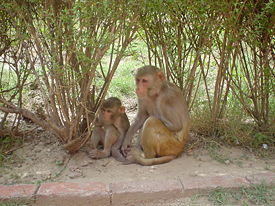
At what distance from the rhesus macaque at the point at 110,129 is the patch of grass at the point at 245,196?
5.03 feet

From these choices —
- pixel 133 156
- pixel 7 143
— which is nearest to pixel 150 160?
pixel 133 156

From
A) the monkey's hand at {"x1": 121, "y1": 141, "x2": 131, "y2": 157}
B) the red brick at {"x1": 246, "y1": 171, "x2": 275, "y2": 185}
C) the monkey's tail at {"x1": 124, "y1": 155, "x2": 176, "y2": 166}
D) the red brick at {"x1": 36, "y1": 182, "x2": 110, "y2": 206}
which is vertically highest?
the monkey's hand at {"x1": 121, "y1": 141, "x2": 131, "y2": 157}

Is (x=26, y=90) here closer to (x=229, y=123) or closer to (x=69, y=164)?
(x=69, y=164)

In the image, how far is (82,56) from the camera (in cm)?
400

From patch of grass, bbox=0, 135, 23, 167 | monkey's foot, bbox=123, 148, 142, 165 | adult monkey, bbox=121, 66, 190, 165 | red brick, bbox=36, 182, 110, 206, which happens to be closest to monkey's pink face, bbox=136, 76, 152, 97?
adult monkey, bbox=121, 66, 190, 165

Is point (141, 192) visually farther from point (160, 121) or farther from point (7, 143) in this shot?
point (7, 143)

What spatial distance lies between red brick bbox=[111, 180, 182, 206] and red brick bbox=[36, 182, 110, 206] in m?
0.12

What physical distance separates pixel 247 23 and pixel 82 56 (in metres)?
2.41

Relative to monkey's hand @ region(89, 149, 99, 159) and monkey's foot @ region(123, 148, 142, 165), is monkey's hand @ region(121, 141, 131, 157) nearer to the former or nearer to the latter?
monkey's foot @ region(123, 148, 142, 165)

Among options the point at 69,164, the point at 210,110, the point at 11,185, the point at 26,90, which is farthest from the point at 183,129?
the point at 26,90

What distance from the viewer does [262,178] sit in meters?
4.43

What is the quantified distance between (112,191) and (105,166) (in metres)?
0.87

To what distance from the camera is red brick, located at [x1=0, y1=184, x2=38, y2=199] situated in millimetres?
4059

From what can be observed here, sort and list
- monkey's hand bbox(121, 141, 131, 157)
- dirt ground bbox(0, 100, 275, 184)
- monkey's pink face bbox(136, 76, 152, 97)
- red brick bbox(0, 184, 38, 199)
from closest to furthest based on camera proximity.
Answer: red brick bbox(0, 184, 38, 199)
dirt ground bbox(0, 100, 275, 184)
monkey's pink face bbox(136, 76, 152, 97)
monkey's hand bbox(121, 141, 131, 157)
